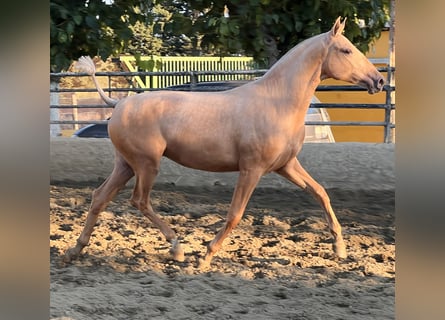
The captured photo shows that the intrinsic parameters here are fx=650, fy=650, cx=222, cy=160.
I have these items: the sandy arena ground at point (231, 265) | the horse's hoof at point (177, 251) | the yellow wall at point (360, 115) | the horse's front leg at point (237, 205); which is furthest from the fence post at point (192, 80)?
the horse's front leg at point (237, 205)

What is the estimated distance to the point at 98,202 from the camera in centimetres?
430

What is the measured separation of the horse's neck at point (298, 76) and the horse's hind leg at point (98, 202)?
3.68 feet

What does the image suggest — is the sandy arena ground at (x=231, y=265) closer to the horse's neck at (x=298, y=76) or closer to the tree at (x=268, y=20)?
the horse's neck at (x=298, y=76)

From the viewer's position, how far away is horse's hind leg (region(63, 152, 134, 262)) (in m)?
4.29

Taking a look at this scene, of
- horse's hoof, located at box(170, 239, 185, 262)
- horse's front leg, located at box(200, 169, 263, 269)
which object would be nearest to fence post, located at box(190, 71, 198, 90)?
horse's hoof, located at box(170, 239, 185, 262)

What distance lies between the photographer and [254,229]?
5238mm

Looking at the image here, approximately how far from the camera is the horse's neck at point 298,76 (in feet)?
13.4

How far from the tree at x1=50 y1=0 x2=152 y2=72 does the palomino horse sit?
81 cm

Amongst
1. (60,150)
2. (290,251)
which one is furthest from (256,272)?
(60,150)

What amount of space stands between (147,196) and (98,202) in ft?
1.11

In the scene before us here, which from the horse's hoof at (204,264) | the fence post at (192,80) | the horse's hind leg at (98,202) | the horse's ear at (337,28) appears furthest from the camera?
the fence post at (192,80)
